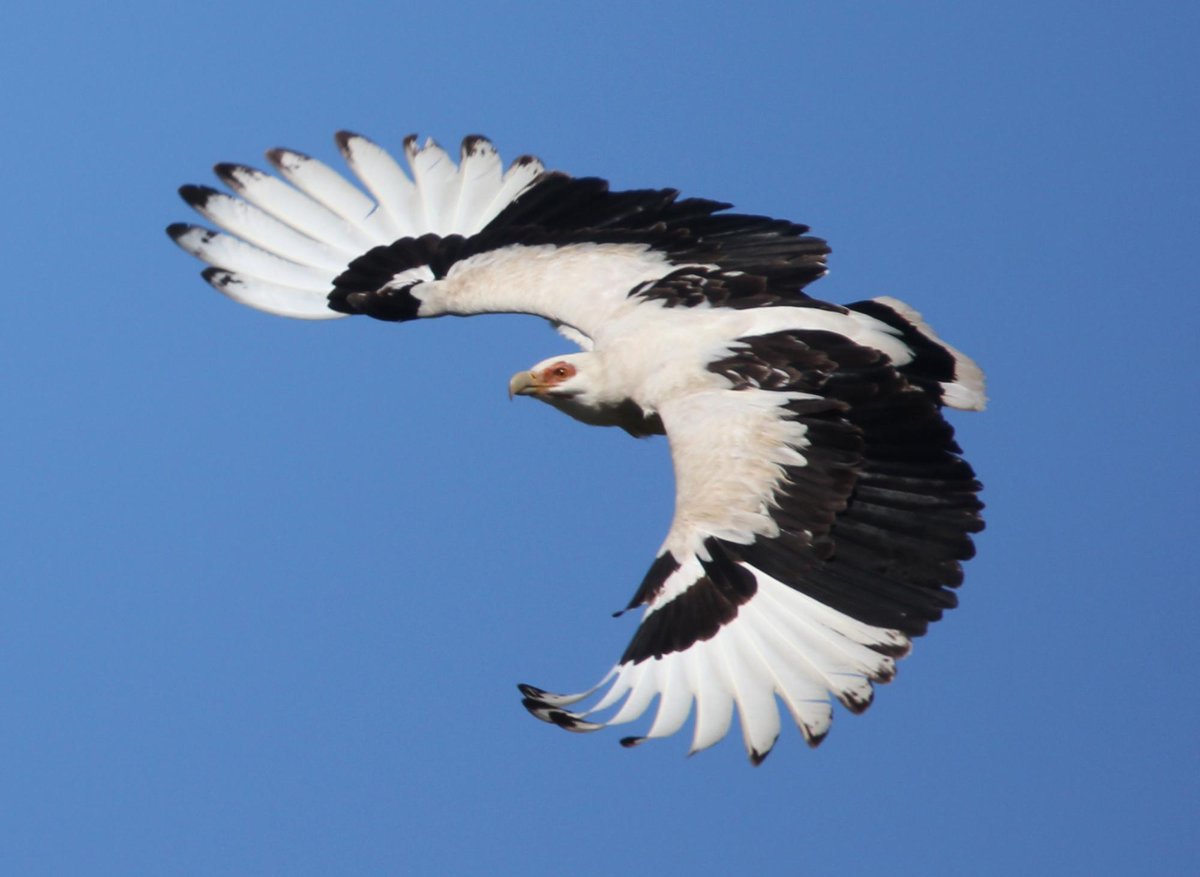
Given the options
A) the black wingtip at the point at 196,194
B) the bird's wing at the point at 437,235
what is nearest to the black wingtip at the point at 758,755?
the bird's wing at the point at 437,235

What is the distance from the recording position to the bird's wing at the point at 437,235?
1343 cm

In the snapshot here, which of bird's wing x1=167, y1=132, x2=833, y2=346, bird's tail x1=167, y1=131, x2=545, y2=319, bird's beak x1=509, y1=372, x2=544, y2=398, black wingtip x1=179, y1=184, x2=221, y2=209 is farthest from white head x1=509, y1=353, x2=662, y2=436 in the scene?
black wingtip x1=179, y1=184, x2=221, y2=209

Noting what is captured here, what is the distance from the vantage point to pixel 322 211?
1477 cm

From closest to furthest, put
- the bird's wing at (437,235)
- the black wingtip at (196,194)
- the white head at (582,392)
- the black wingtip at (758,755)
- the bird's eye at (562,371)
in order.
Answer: the black wingtip at (758,755), the white head at (582,392), the bird's eye at (562,371), the bird's wing at (437,235), the black wingtip at (196,194)

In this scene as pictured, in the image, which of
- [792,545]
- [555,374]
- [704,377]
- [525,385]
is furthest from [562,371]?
[792,545]

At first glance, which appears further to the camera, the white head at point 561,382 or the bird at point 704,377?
the white head at point 561,382

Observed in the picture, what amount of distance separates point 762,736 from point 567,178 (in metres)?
5.77

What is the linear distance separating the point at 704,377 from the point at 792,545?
4.45 ft

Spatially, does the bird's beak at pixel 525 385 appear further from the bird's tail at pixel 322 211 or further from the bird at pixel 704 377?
the bird's tail at pixel 322 211

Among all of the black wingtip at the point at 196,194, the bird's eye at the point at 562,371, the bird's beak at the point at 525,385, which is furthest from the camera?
the black wingtip at the point at 196,194

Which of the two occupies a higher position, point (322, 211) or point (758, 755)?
point (322, 211)

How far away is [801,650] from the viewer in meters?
10.3

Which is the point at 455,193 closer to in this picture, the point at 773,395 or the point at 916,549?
the point at 773,395

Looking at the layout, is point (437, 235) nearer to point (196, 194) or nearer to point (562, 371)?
point (196, 194)
